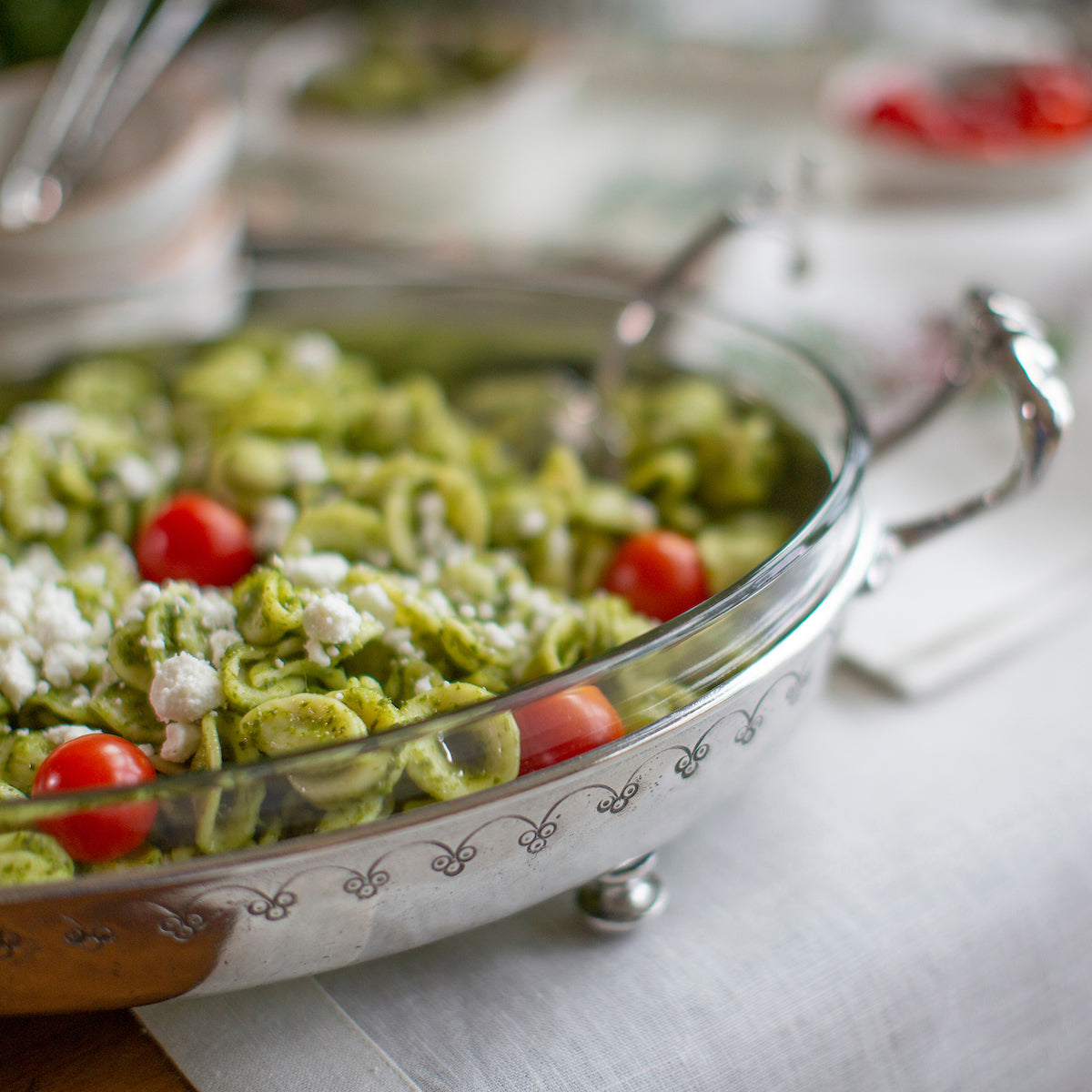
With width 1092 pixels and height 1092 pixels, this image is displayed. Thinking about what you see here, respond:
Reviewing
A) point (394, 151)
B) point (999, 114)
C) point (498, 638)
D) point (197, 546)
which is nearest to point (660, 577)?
point (498, 638)

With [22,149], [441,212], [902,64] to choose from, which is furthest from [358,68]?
[902,64]

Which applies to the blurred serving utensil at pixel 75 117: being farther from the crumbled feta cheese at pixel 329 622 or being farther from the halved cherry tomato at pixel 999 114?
the halved cherry tomato at pixel 999 114

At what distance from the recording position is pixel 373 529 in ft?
1.88

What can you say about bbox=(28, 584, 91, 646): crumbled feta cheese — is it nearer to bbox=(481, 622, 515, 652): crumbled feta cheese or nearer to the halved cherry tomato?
bbox=(481, 622, 515, 652): crumbled feta cheese

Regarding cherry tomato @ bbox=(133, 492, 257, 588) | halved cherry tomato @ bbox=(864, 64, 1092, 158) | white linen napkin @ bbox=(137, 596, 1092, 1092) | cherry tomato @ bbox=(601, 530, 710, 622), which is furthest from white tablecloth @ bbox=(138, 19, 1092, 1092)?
halved cherry tomato @ bbox=(864, 64, 1092, 158)

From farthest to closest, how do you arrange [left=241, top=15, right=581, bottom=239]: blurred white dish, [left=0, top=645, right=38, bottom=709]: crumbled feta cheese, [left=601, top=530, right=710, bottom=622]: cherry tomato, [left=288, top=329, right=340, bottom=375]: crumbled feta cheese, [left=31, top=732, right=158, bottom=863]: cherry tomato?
1. [left=241, top=15, right=581, bottom=239]: blurred white dish
2. [left=288, top=329, right=340, bottom=375]: crumbled feta cheese
3. [left=601, top=530, right=710, bottom=622]: cherry tomato
4. [left=0, top=645, right=38, bottom=709]: crumbled feta cheese
5. [left=31, top=732, right=158, bottom=863]: cherry tomato

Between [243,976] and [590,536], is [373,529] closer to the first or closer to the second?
[590,536]

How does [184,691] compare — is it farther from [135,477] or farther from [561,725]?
[135,477]

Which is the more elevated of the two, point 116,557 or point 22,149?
point 22,149

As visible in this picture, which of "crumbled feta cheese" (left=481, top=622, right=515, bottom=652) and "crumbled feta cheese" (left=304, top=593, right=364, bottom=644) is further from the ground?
"crumbled feta cheese" (left=304, top=593, right=364, bottom=644)

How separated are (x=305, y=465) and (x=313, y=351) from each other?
0.15m

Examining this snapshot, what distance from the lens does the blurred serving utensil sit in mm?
792

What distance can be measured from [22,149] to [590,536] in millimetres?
595

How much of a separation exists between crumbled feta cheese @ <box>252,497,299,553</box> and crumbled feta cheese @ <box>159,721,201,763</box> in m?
0.17
